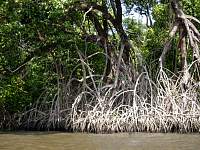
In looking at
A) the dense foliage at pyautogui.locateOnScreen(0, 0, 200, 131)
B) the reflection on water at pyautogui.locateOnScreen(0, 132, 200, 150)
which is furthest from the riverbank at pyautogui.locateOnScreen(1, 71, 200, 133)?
the reflection on water at pyautogui.locateOnScreen(0, 132, 200, 150)

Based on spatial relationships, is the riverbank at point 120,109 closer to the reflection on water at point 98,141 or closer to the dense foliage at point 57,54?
the dense foliage at point 57,54

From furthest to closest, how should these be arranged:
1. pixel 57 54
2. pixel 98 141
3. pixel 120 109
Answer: pixel 57 54
pixel 120 109
pixel 98 141

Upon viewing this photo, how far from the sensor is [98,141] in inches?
408

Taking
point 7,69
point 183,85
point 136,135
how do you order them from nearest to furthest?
point 136,135 < point 183,85 < point 7,69

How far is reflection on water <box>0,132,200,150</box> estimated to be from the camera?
9422mm

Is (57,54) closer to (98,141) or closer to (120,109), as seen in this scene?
(120,109)

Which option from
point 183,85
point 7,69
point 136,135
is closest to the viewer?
point 136,135

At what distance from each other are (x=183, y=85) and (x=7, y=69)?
4.40 m

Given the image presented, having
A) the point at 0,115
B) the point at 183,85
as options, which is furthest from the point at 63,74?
the point at 183,85

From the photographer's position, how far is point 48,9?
11828 millimetres

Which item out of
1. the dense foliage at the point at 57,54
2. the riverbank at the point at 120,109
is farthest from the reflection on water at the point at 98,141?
the dense foliage at the point at 57,54

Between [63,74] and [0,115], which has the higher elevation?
[63,74]

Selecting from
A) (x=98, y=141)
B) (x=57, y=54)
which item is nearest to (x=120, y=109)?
(x=98, y=141)

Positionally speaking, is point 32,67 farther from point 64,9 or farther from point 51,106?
point 64,9
